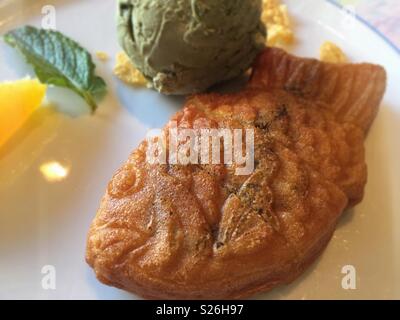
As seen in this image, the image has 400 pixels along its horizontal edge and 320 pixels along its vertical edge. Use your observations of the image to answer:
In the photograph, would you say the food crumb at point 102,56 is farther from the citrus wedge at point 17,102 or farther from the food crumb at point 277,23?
the food crumb at point 277,23

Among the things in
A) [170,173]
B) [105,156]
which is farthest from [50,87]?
[170,173]

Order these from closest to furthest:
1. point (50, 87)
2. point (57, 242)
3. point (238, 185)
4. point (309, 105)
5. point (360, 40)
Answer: point (238, 185) → point (57, 242) → point (309, 105) → point (50, 87) → point (360, 40)

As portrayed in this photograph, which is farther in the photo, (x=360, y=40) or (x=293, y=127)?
(x=360, y=40)

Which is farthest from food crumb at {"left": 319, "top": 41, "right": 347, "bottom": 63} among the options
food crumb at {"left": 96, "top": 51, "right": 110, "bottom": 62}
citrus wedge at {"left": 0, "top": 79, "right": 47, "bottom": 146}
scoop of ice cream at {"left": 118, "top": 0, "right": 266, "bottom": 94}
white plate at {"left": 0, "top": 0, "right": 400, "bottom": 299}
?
citrus wedge at {"left": 0, "top": 79, "right": 47, "bottom": 146}

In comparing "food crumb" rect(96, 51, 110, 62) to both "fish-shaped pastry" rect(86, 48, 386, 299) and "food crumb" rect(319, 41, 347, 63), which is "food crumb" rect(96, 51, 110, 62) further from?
"food crumb" rect(319, 41, 347, 63)
